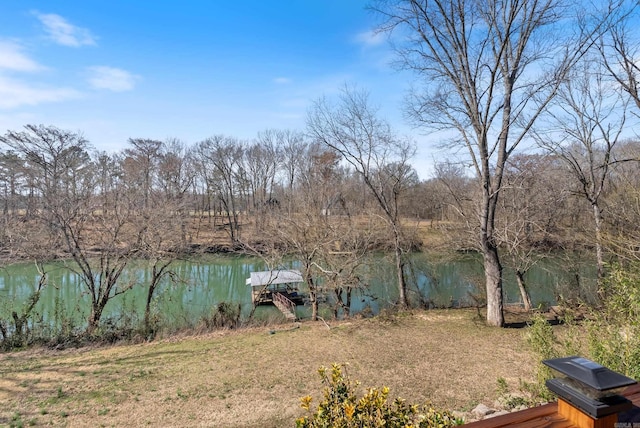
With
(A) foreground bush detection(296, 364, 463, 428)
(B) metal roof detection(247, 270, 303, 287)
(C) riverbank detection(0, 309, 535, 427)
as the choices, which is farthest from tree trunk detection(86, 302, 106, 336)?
(A) foreground bush detection(296, 364, 463, 428)

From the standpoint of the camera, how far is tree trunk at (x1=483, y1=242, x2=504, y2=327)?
8125 millimetres

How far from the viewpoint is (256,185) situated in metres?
32.3

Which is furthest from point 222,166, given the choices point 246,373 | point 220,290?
point 246,373

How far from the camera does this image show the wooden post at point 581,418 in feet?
4.55

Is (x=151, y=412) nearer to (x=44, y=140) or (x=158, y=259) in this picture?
(x=158, y=259)

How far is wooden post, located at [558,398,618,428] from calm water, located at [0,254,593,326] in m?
11.0

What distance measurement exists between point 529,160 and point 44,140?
74.4 ft

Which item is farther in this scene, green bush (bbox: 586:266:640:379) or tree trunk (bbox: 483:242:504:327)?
tree trunk (bbox: 483:242:504:327)

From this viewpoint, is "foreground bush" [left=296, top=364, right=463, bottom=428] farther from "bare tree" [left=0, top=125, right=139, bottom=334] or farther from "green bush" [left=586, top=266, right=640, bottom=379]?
"bare tree" [left=0, top=125, right=139, bottom=334]

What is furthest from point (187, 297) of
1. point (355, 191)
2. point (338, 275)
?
point (355, 191)

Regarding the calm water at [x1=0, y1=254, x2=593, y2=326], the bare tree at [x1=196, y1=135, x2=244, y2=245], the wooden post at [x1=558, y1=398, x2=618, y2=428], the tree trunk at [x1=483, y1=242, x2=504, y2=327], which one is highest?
the bare tree at [x1=196, y1=135, x2=244, y2=245]

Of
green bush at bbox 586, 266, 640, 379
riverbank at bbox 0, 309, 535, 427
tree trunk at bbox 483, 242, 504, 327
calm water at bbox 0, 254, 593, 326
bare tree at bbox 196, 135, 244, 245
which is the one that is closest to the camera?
green bush at bbox 586, 266, 640, 379

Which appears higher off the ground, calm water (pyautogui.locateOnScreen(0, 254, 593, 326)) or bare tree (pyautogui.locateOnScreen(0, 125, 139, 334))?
bare tree (pyautogui.locateOnScreen(0, 125, 139, 334))

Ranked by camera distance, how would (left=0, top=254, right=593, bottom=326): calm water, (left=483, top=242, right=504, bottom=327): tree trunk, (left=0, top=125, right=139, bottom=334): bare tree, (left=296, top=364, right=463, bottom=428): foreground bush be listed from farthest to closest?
(left=0, top=254, right=593, bottom=326): calm water < (left=0, top=125, right=139, bottom=334): bare tree < (left=483, top=242, right=504, bottom=327): tree trunk < (left=296, top=364, right=463, bottom=428): foreground bush
